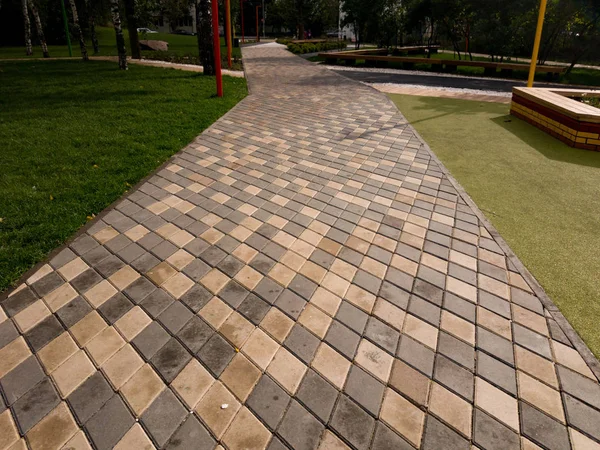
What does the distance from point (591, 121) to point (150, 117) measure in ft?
30.3

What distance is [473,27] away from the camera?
21547 millimetres

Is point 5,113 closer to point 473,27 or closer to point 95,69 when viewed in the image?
point 95,69

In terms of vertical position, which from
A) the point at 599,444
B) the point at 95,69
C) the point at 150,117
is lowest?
the point at 599,444

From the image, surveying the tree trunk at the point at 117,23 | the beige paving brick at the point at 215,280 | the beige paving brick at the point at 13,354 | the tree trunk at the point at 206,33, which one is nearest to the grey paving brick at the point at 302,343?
the beige paving brick at the point at 215,280

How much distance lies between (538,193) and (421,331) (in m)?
3.69

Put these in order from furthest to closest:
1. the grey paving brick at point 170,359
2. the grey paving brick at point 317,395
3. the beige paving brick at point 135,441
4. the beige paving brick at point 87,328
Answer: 1. the beige paving brick at point 87,328
2. the grey paving brick at point 170,359
3. the grey paving brick at point 317,395
4. the beige paving brick at point 135,441

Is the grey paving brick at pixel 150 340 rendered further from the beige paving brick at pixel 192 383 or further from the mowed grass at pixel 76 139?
the mowed grass at pixel 76 139

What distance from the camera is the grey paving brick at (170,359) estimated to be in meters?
2.40

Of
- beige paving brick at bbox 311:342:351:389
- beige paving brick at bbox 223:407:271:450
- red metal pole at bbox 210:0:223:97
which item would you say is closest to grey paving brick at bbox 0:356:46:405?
beige paving brick at bbox 223:407:271:450

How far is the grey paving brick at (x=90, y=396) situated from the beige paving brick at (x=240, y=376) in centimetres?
74

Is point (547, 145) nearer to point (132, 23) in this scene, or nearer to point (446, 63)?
point (446, 63)

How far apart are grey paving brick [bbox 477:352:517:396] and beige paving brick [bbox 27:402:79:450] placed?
8.63ft

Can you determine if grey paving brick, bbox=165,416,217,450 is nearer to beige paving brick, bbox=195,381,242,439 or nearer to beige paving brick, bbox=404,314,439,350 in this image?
beige paving brick, bbox=195,381,242,439

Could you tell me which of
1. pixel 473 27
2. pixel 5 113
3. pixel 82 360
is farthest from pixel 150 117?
pixel 473 27
